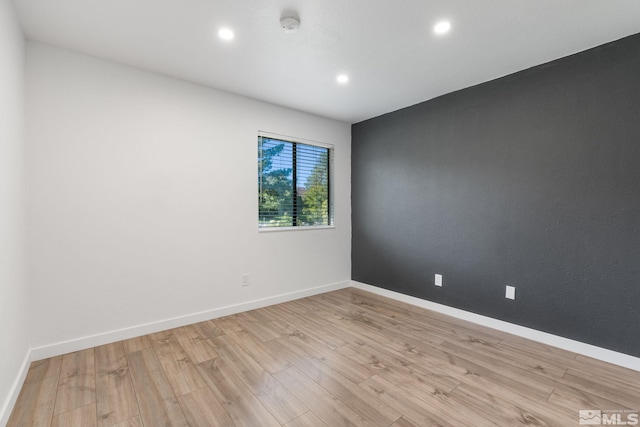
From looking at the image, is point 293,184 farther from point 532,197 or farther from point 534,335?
point 534,335

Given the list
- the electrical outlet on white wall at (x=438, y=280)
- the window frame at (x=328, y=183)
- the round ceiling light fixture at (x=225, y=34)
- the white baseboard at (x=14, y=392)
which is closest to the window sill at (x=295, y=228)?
the window frame at (x=328, y=183)

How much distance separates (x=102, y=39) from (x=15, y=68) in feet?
1.91

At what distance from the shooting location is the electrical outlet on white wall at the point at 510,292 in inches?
106

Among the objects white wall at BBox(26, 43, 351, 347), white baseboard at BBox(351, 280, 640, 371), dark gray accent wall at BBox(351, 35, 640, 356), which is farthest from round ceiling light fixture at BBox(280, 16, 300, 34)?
white baseboard at BBox(351, 280, 640, 371)

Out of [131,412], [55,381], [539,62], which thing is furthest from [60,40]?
[539,62]

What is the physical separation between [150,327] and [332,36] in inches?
116

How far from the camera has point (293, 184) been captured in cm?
381

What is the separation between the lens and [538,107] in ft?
8.39

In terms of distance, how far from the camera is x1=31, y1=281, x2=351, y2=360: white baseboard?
227cm

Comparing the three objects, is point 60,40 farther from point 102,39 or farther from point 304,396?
point 304,396

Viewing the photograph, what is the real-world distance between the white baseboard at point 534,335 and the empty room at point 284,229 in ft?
0.05

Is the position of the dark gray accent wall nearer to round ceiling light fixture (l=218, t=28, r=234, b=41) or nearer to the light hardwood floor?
the light hardwood floor

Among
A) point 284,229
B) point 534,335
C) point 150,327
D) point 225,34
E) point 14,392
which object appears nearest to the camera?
point 14,392

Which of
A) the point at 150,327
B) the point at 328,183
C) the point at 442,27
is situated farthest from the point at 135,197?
the point at 442,27
